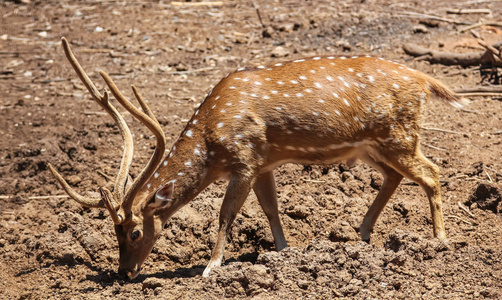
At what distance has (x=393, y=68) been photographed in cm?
627

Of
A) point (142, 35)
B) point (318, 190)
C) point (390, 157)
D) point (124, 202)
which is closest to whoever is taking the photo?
point (124, 202)

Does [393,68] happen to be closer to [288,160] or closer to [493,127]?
[288,160]

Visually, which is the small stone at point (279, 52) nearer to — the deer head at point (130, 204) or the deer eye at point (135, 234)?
the deer head at point (130, 204)

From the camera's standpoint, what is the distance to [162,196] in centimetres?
570

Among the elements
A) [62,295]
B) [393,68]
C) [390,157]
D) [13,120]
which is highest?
[393,68]

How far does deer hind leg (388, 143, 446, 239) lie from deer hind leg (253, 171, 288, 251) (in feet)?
3.92

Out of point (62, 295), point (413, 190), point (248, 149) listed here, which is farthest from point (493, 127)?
point (62, 295)

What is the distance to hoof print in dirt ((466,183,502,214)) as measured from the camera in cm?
665

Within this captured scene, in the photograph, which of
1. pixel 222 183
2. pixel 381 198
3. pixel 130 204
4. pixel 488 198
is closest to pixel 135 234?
pixel 130 204

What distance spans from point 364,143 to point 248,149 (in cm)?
114

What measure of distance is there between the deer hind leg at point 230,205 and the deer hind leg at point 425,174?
1439 millimetres

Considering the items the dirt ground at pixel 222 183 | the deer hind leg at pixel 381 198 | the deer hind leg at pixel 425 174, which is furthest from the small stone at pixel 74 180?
the deer hind leg at pixel 425 174

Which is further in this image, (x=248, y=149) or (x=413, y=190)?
(x=413, y=190)

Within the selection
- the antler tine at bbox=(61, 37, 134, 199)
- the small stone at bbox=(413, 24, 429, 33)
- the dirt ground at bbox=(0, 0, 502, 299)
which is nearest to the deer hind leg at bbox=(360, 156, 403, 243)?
Answer: the dirt ground at bbox=(0, 0, 502, 299)
